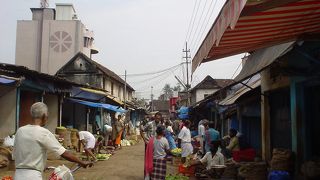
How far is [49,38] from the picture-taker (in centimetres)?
5562

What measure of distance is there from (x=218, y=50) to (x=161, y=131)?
316 centimetres

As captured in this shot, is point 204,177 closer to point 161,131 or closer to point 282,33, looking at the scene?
point 161,131

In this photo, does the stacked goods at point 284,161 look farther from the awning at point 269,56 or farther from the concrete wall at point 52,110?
the concrete wall at point 52,110

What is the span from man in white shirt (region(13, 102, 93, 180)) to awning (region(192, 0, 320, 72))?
85.8 inches

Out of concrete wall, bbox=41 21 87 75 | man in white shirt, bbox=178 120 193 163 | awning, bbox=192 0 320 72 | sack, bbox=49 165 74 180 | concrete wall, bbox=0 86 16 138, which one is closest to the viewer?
awning, bbox=192 0 320 72

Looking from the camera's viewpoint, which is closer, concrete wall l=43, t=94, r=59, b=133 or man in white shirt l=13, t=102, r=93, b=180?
man in white shirt l=13, t=102, r=93, b=180

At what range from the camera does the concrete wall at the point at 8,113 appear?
13.2 metres

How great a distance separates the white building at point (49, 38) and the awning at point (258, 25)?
5045 centimetres

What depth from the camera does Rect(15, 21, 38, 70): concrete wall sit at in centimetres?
5556

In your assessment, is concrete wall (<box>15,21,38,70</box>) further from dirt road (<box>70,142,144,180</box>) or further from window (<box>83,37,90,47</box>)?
dirt road (<box>70,142,144,180</box>)

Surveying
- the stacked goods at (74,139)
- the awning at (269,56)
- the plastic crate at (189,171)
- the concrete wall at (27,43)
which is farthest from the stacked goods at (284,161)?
the concrete wall at (27,43)

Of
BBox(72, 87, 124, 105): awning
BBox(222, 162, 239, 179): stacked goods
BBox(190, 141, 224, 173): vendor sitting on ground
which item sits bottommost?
BBox(222, 162, 239, 179): stacked goods

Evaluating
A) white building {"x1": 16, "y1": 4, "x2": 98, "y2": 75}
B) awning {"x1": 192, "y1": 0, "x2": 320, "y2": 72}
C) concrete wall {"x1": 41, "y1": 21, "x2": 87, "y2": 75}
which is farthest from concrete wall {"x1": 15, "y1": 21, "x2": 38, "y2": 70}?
awning {"x1": 192, "y1": 0, "x2": 320, "y2": 72}

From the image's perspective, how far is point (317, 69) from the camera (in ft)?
24.4
